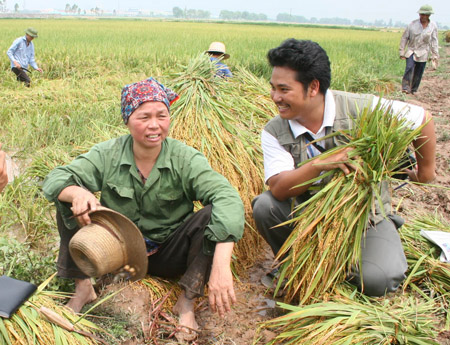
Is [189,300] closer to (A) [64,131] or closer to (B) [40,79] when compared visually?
(A) [64,131]

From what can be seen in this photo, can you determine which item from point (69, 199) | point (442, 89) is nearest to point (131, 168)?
point (69, 199)

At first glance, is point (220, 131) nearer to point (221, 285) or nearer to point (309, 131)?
point (309, 131)

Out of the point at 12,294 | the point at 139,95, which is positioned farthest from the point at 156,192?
the point at 12,294

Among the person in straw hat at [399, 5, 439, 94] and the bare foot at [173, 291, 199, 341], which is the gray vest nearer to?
the bare foot at [173, 291, 199, 341]

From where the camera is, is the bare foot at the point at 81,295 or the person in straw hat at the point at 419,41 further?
the person in straw hat at the point at 419,41

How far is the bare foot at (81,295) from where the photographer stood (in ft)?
7.27

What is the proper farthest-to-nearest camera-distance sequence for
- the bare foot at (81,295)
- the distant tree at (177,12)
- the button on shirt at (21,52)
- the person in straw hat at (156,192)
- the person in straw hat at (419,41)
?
the distant tree at (177,12) → the person in straw hat at (419,41) → the button on shirt at (21,52) → the bare foot at (81,295) → the person in straw hat at (156,192)

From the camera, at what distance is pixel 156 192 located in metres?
2.29

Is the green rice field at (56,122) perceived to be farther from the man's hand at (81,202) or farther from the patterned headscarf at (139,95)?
the patterned headscarf at (139,95)

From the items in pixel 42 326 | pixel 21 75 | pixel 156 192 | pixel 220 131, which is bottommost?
pixel 42 326

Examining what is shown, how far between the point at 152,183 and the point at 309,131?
2.90 ft

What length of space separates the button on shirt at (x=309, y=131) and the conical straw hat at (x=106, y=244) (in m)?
0.83

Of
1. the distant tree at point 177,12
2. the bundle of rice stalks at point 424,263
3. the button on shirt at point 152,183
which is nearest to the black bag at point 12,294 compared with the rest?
the button on shirt at point 152,183

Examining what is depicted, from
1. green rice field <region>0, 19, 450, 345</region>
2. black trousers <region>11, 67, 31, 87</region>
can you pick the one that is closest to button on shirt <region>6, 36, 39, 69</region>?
black trousers <region>11, 67, 31, 87</region>
